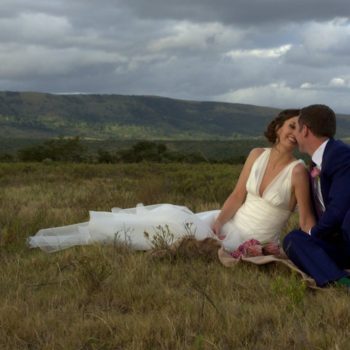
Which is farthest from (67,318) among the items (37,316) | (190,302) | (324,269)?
(324,269)

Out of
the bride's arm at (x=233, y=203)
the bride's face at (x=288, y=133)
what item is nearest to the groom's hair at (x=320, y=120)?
the bride's face at (x=288, y=133)

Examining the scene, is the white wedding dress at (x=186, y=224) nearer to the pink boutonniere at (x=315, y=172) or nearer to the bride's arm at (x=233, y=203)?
the bride's arm at (x=233, y=203)

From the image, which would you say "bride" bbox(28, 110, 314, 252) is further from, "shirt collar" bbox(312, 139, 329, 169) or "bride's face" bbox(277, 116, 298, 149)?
"shirt collar" bbox(312, 139, 329, 169)

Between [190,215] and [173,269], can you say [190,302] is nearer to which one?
[173,269]

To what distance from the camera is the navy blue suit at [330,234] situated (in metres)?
4.72

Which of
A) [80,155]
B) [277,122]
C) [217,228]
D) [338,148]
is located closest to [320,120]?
[338,148]

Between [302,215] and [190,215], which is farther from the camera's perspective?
[190,215]

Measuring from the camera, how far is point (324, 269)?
4992mm

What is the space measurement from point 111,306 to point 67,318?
0.41 metres

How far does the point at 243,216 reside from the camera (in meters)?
6.66

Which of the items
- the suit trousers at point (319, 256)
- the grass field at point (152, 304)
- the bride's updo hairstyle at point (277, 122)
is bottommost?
the grass field at point (152, 304)

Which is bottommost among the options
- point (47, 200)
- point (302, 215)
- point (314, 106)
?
point (47, 200)

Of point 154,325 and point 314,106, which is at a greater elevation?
point 314,106

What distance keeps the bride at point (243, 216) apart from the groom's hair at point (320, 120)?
100 centimetres
